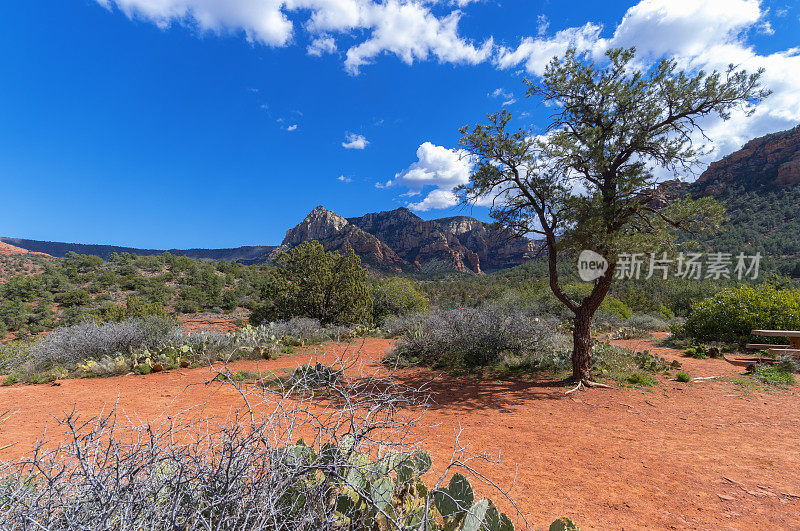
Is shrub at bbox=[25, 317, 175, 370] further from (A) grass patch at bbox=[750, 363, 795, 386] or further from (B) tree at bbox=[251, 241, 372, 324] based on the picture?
(A) grass patch at bbox=[750, 363, 795, 386]

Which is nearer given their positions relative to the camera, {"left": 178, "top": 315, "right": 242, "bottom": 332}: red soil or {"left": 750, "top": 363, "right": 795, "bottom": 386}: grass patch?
{"left": 750, "top": 363, "right": 795, "bottom": 386}: grass patch

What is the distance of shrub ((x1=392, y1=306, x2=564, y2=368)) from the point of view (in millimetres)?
8547

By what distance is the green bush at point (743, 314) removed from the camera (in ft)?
32.4

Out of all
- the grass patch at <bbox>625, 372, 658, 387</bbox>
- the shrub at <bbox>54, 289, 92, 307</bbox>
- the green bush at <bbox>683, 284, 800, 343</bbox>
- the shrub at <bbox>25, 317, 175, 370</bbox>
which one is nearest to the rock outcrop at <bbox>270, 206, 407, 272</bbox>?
the shrub at <bbox>54, 289, 92, 307</bbox>

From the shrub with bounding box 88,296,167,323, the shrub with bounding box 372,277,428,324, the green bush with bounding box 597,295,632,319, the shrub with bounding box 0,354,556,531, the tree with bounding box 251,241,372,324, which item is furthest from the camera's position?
the shrub with bounding box 372,277,428,324

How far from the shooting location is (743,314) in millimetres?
10359

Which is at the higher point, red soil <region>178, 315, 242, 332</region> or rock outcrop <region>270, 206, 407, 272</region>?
rock outcrop <region>270, 206, 407, 272</region>

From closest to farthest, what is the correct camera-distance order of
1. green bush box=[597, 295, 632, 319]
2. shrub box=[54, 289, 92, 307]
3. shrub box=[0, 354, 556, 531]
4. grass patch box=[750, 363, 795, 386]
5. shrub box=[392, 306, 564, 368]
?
shrub box=[0, 354, 556, 531] < grass patch box=[750, 363, 795, 386] < shrub box=[392, 306, 564, 368] < green bush box=[597, 295, 632, 319] < shrub box=[54, 289, 92, 307]

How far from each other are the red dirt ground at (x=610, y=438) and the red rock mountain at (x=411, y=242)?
64.2 metres

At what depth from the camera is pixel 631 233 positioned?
6609 millimetres

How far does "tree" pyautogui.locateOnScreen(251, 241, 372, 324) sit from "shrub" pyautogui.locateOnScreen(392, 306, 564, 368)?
217 inches

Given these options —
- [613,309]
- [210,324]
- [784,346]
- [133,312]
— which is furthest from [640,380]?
[210,324]

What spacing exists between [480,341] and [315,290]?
8119 mm

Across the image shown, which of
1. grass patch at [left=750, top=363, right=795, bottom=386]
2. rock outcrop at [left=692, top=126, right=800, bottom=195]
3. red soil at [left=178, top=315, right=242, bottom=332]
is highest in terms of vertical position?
rock outcrop at [left=692, top=126, right=800, bottom=195]
